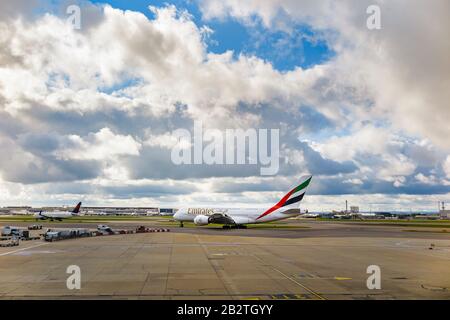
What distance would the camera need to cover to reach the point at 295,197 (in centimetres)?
7838

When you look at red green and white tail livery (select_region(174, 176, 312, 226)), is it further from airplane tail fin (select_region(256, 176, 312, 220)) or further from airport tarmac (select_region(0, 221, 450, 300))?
airport tarmac (select_region(0, 221, 450, 300))

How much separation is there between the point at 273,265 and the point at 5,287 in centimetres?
1653

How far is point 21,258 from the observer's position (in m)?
30.9

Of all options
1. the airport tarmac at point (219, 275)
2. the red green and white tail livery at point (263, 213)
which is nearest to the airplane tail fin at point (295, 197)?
the red green and white tail livery at point (263, 213)

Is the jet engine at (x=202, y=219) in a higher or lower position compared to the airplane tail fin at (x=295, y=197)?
lower

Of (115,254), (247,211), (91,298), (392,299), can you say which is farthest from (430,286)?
(247,211)

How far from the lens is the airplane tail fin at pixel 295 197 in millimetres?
77938

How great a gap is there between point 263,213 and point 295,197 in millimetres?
7283

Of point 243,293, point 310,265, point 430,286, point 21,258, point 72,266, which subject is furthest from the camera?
point 21,258

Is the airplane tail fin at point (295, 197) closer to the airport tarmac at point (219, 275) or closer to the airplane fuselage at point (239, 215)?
the airplane fuselage at point (239, 215)

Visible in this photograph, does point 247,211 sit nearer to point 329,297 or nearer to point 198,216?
point 198,216

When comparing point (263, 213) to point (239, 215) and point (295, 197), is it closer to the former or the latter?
point (239, 215)

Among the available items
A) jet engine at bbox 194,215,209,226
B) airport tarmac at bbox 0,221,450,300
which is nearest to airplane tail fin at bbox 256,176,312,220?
jet engine at bbox 194,215,209,226
